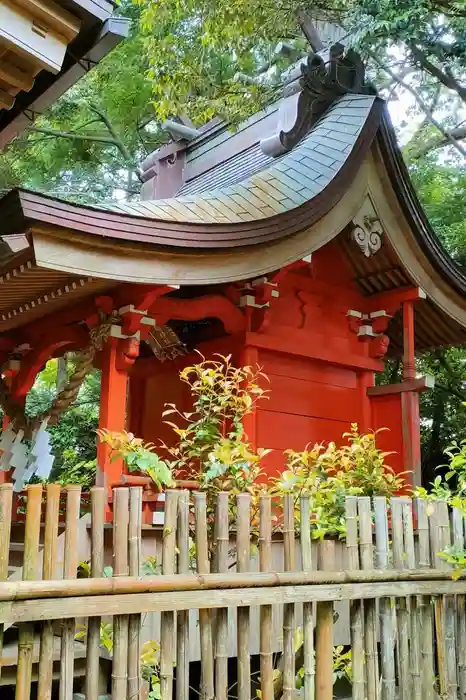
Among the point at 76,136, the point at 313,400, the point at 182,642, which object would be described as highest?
the point at 76,136

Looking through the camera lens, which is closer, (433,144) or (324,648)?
(324,648)

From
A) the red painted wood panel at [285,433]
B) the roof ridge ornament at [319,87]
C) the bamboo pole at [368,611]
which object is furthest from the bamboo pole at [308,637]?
the roof ridge ornament at [319,87]

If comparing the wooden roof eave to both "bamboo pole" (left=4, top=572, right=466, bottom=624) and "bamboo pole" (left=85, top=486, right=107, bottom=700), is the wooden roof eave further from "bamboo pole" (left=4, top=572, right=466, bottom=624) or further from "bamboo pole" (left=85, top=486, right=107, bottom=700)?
"bamboo pole" (left=4, top=572, right=466, bottom=624)

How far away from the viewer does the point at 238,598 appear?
2.94m

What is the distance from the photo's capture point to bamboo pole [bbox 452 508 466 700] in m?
3.85

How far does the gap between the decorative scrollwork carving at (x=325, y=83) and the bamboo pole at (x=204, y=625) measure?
6.21 meters

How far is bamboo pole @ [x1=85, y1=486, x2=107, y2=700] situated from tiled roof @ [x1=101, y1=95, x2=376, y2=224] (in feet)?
9.50

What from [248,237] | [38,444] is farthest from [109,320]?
[38,444]

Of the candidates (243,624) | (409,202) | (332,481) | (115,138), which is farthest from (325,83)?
(115,138)

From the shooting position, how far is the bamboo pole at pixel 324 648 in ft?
10.7

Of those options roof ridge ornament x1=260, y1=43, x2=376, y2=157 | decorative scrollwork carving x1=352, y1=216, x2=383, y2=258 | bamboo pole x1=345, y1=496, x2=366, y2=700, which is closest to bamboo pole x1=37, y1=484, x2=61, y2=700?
bamboo pole x1=345, y1=496, x2=366, y2=700

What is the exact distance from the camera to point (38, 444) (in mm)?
6926

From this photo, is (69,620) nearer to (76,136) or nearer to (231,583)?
(231,583)

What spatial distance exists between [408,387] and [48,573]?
18.4ft
